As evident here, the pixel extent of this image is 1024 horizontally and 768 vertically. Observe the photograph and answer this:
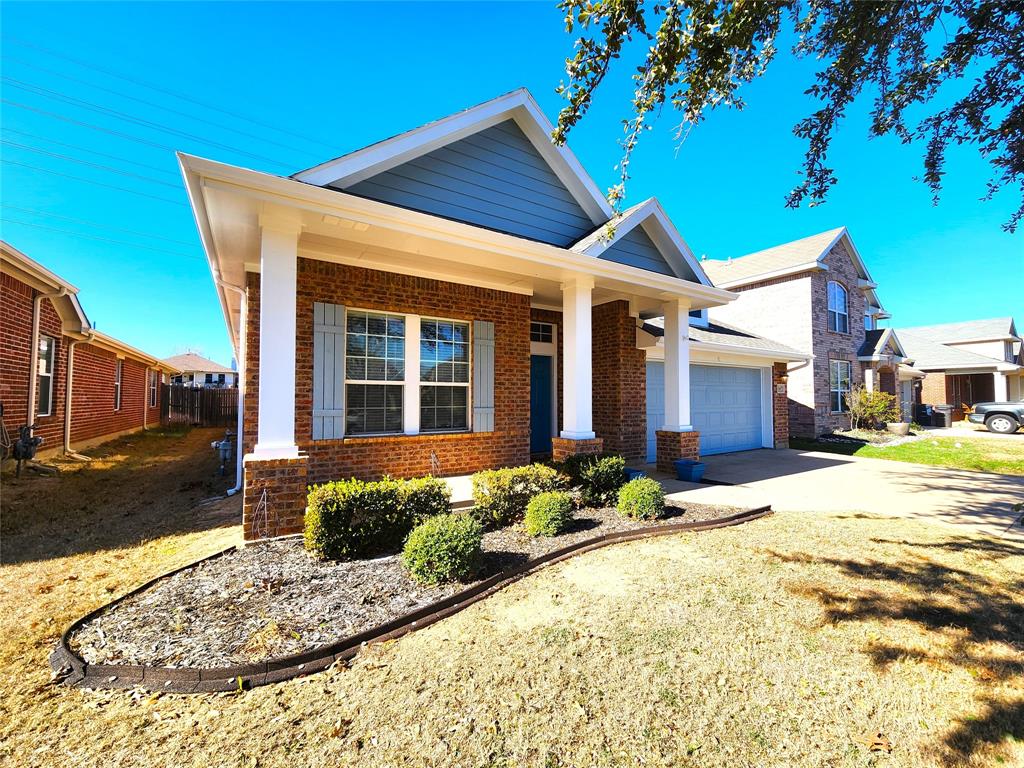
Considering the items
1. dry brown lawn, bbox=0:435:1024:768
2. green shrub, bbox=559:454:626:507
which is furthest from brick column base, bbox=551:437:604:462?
dry brown lawn, bbox=0:435:1024:768

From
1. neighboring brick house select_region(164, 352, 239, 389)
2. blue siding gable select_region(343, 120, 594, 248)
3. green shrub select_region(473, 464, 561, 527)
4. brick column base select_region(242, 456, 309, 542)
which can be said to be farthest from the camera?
neighboring brick house select_region(164, 352, 239, 389)

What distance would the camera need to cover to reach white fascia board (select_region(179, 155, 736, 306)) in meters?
4.21

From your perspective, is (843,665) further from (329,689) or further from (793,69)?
(793,69)

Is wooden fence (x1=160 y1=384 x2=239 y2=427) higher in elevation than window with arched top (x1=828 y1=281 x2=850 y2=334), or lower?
lower

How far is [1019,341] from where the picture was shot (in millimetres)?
27328

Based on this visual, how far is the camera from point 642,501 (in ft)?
17.8

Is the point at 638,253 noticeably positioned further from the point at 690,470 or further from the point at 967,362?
the point at 967,362

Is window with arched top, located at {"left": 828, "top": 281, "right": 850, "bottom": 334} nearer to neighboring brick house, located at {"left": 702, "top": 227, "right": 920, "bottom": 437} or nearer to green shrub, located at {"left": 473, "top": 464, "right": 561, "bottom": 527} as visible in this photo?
neighboring brick house, located at {"left": 702, "top": 227, "right": 920, "bottom": 437}

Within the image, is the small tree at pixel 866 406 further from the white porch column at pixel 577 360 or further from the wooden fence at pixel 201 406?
the wooden fence at pixel 201 406

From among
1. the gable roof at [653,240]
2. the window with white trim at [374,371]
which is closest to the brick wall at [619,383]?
the gable roof at [653,240]

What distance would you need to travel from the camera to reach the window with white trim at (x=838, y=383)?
16844mm

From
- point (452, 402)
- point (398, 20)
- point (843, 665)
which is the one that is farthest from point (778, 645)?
point (398, 20)

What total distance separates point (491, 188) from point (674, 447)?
226 inches

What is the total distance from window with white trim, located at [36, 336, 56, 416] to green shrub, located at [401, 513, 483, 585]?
11.1 meters
